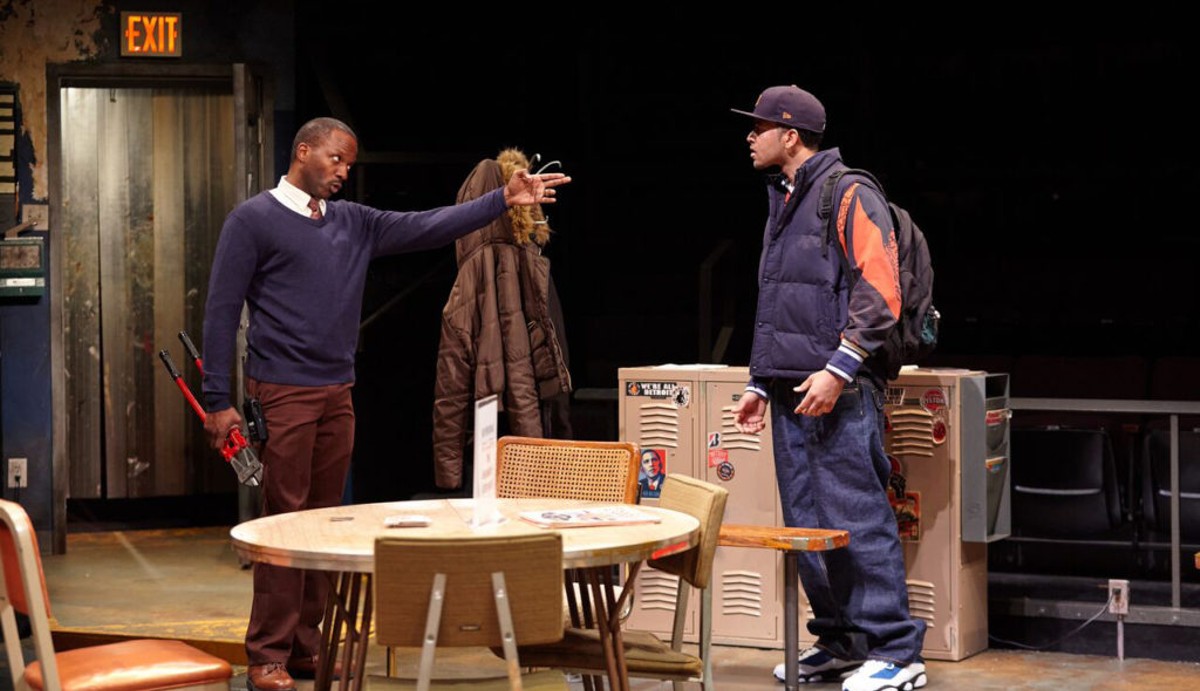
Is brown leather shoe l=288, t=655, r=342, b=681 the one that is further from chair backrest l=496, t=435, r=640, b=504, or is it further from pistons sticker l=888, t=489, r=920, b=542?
pistons sticker l=888, t=489, r=920, b=542

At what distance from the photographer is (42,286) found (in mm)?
7648

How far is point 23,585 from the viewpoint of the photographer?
11.0 ft

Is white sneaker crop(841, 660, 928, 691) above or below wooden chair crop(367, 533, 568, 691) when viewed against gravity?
below

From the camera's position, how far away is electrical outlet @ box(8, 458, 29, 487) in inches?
302

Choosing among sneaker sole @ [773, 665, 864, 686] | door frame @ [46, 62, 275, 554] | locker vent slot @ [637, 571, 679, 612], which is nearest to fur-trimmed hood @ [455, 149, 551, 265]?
locker vent slot @ [637, 571, 679, 612]

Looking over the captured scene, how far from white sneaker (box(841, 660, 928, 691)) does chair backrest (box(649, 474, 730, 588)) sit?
1.27 metres

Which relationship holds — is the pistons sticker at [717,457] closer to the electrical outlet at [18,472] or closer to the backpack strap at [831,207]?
the backpack strap at [831,207]

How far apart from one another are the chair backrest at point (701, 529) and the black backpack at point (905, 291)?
1144 millimetres

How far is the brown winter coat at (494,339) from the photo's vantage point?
598 cm

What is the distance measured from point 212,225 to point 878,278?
4876 mm

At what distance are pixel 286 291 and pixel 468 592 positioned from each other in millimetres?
2037

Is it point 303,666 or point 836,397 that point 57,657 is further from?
point 836,397

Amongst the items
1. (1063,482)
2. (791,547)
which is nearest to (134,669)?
(791,547)

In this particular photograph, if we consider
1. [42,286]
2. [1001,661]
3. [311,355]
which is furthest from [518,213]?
[42,286]
